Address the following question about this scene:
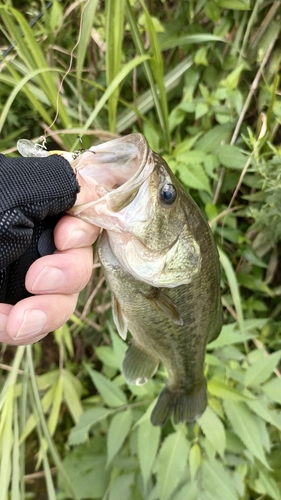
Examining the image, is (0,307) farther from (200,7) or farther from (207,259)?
(200,7)

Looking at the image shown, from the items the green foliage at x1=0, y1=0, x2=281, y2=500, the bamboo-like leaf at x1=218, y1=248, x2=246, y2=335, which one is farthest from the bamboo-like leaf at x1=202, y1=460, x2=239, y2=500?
the bamboo-like leaf at x1=218, y1=248, x2=246, y2=335

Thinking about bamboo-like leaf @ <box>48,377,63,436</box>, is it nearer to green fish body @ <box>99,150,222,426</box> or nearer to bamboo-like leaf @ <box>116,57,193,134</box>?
green fish body @ <box>99,150,222,426</box>

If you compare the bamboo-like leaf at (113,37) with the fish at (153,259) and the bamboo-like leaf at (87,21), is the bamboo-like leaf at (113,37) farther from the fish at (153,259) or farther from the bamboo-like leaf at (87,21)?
the fish at (153,259)

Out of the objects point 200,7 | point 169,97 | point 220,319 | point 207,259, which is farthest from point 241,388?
point 200,7

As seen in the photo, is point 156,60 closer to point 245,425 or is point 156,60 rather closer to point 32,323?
point 32,323

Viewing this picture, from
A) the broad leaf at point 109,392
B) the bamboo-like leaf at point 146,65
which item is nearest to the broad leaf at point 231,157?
the bamboo-like leaf at point 146,65

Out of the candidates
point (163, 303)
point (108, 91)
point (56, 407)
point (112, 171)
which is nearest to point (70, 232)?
point (112, 171)

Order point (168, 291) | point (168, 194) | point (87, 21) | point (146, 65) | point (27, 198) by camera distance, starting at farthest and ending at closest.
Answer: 1. point (146, 65)
2. point (87, 21)
3. point (168, 291)
4. point (168, 194)
5. point (27, 198)
